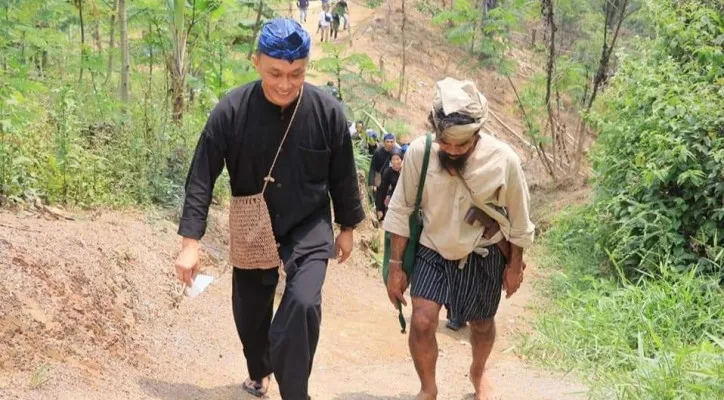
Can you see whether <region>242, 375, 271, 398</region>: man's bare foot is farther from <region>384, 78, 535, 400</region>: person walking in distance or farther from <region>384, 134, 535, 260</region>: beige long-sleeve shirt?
<region>384, 134, 535, 260</region>: beige long-sleeve shirt

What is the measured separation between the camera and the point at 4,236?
4.70 metres

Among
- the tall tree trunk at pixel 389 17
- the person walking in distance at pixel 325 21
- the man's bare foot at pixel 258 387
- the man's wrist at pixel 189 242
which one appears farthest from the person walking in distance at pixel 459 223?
the tall tree trunk at pixel 389 17

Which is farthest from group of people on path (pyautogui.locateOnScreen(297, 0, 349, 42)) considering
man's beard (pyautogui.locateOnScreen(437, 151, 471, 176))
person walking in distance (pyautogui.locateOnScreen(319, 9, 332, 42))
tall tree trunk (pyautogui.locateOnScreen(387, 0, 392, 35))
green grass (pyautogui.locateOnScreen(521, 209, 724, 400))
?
man's beard (pyautogui.locateOnScreen(437, 151, 471, 176))

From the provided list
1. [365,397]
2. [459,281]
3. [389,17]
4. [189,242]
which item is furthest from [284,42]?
[389,17]

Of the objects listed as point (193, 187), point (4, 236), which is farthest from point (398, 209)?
point (4, 236)

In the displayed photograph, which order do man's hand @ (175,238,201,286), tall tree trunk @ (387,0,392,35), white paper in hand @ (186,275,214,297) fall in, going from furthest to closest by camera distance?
tall tree trunk @ (387,0,392,35)
white paper in hand @ (186,275,214,297)
man's hand @ (175,238,201,286)

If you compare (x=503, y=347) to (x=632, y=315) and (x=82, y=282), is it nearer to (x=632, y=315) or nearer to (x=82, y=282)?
(x=632, y=315)

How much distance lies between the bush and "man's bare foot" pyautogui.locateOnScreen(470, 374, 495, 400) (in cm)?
238

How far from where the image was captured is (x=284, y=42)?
3377mm

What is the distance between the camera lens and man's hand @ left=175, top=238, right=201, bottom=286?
3.50 metres

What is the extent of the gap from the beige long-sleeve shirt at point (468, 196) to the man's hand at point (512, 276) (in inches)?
6.3

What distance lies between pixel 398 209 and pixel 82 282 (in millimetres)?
2119

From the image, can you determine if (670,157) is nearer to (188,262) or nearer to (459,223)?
(459,223)

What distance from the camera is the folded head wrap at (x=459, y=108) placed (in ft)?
11.8
